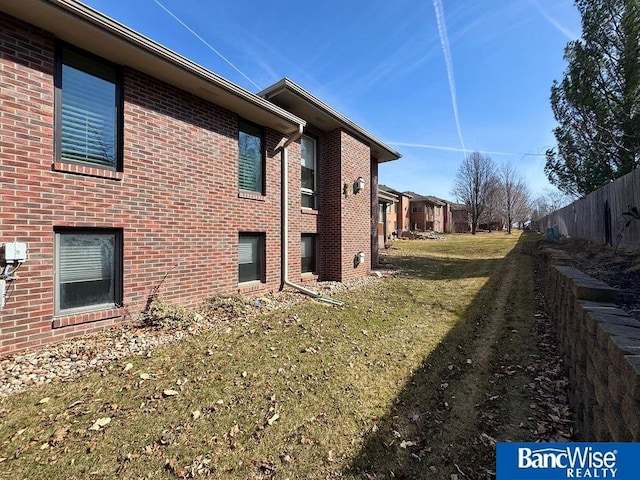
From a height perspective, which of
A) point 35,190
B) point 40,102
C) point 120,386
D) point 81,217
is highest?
point 40,102

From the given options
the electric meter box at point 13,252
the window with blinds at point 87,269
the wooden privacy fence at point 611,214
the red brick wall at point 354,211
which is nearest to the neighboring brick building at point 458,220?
the wooden privacy fence at point 611,214

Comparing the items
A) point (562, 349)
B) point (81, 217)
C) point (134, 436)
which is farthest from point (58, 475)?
point (562, 349)

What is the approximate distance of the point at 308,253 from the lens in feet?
30.3

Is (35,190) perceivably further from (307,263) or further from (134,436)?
(307,263)

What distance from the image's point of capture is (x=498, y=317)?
620cm

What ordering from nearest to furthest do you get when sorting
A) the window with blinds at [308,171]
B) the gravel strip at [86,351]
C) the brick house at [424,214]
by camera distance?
the gravel strip at [86,351], the window with blinds at [308,171], the brick house at [424,214]

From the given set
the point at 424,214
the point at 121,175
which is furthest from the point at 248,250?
the point at 424,214

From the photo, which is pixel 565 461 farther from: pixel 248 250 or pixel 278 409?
pixel 248 250

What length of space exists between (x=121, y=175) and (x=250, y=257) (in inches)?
128

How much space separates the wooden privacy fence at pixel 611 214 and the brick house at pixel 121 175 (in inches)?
358

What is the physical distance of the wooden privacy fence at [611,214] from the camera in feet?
26.6

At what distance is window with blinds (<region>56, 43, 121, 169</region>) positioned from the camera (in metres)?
4.34

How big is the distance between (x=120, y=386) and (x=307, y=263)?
6.28m

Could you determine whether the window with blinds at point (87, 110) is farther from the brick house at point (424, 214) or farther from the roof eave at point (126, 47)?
the brick house at point (424, 214)
